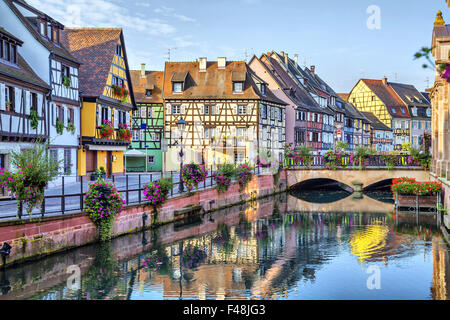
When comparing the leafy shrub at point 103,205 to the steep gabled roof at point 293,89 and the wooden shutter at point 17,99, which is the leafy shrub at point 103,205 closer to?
the wooden shutter at point 17,99

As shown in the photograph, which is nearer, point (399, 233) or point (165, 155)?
point (399, 233)

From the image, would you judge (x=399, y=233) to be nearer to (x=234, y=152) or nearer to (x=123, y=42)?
(x=123, y=42)

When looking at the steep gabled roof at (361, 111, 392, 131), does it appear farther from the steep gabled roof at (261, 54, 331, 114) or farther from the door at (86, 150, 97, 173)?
the door at (86, 150, 97, 173)

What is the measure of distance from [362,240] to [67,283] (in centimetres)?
1239

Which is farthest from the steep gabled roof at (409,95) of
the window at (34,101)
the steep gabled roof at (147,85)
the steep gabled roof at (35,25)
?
the window at (34,101)

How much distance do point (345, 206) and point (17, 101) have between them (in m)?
21.4

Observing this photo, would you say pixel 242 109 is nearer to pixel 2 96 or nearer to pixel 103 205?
pixel 2 96

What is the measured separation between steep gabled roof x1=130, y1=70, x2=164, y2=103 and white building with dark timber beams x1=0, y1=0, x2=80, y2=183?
18296 millimetres

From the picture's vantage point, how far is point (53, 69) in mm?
26047

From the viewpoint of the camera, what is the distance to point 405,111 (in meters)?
77.2

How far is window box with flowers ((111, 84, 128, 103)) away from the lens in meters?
33.1

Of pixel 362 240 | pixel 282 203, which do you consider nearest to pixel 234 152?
pixel 282 203

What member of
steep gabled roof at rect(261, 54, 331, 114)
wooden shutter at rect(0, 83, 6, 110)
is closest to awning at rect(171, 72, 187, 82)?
steep gabled roof at rect(261, 54, 331, 114)

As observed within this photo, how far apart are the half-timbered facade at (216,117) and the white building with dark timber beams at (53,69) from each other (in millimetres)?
17427
